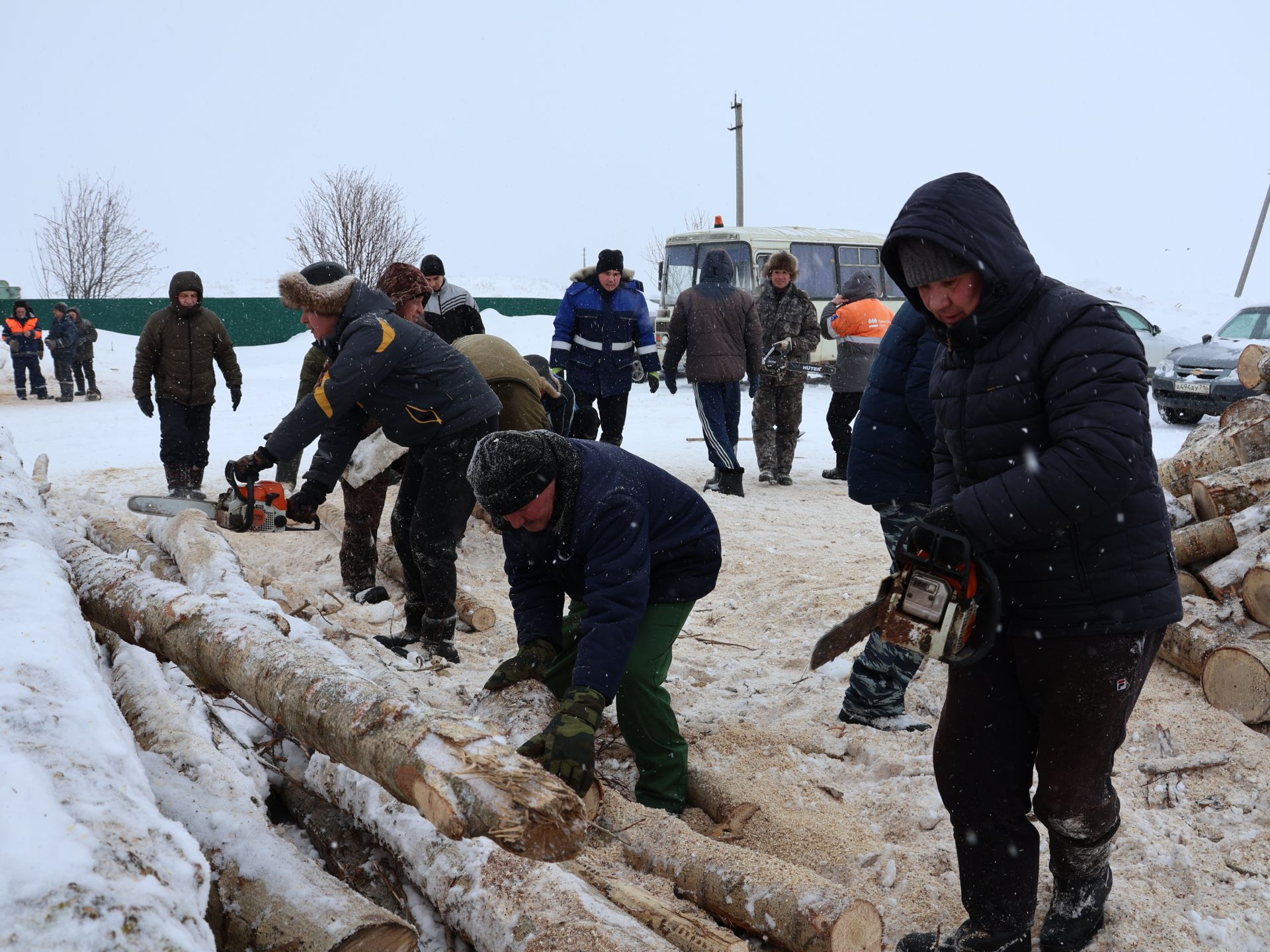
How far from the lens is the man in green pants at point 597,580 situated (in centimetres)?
254

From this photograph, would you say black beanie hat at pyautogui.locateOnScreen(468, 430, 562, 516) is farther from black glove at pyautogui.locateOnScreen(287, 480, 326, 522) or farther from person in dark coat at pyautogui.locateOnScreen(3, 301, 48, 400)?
person in dark coat at pyautogui.locateOnScreen(3, 301, 48, 400)

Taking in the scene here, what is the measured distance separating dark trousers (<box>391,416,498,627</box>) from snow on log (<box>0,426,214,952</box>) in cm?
218

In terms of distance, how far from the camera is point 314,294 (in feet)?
13.4

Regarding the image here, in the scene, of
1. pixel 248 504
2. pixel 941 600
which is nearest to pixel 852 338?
pixel 248 504

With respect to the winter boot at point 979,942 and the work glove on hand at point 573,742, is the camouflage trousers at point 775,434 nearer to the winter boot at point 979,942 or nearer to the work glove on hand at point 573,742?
the work glove on hand at point 573,742

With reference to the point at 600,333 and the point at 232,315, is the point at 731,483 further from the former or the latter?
the point at 232,315

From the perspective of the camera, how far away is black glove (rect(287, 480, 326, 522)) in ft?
14.2

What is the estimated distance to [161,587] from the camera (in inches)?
120

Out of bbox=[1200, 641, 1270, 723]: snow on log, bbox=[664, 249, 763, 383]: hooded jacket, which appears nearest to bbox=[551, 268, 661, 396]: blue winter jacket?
bbox=[664, 249, 763, 383]: hooded jacket

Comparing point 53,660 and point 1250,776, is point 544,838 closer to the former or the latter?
point 53,660

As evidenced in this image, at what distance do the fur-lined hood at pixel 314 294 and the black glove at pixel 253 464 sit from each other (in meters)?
0.66

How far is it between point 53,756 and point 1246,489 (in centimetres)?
488

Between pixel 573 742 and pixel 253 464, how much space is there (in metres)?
2.50

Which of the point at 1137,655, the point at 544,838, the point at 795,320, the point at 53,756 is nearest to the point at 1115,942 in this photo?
the point at 1137,655
